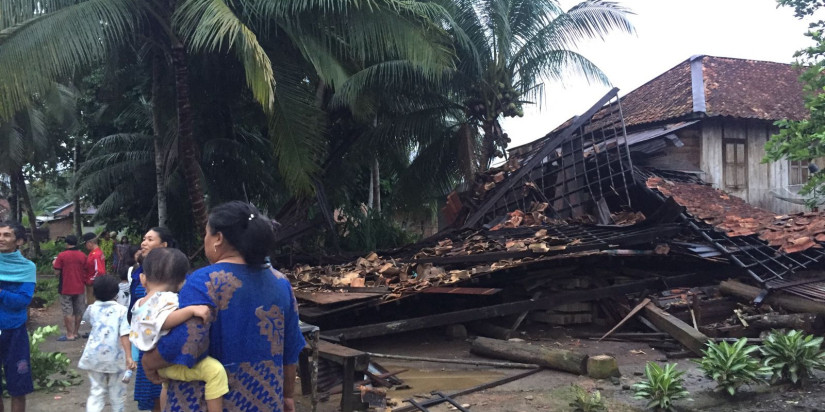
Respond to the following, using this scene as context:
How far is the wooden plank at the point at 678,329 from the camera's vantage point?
7.37m

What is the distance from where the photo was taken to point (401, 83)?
1245 cm

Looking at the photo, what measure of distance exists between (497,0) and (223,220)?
34.9 feet

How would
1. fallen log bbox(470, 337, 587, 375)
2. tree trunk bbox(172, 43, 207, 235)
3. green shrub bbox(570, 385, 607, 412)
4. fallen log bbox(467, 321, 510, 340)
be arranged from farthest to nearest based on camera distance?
tree trunk bbox(172, 43, 207, 235) < fallen log bbox(467, 321, 510, 340) < fallen log bbox(470, 337, 587, 375) < green shrub bbox(570, 385, 607, 412)

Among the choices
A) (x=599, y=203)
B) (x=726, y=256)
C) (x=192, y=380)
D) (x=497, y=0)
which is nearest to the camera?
(x=192, y=380)

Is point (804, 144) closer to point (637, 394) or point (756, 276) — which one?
point (756, 276)

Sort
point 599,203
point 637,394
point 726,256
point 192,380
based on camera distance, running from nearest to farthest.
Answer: point 192,380 < point 637,394 < point 726,256 < point 599,203

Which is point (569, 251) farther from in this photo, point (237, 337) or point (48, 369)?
point (237, 337)

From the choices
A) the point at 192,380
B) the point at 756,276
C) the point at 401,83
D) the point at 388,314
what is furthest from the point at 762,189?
the point at 192,380

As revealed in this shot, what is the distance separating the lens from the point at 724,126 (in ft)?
51.7

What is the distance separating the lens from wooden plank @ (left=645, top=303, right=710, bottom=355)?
7367 mm

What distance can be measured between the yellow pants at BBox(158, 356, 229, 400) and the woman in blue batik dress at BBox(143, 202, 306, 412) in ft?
0.11

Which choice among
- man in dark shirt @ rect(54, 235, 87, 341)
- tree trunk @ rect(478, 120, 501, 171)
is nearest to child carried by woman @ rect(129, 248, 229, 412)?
man in dark shirt @ rect(54, 235, 87, 341)

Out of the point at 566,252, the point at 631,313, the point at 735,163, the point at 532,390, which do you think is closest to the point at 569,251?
the point at 566,252

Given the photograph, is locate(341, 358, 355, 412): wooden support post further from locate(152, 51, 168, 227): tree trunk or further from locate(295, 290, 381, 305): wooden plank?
locate(152, 51, 168, 227): tree trunk
